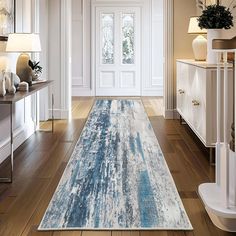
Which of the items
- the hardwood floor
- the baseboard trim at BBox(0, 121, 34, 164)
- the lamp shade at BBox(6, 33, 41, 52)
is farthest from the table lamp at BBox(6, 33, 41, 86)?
the hardwood floor

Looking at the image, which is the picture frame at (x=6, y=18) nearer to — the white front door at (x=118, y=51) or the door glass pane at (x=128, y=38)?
the white front door at (x=118, y=51)

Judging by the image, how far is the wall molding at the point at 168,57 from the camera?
6980 millimetres

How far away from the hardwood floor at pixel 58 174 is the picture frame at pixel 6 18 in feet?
3.99

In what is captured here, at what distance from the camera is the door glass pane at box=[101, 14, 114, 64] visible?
36.7ft

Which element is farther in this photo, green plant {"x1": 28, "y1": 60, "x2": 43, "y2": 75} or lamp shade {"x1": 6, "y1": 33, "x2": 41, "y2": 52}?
green plant {"x1": 28, "y1": 60, "x2": 43, "y2": 75}

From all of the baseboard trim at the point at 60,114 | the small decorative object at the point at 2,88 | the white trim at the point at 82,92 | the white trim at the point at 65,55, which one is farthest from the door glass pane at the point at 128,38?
the small decorative object at the point at 2,88

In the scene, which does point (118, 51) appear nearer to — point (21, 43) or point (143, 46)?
point (143, 46)

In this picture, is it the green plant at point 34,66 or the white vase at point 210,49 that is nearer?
the white vase at point 210,49

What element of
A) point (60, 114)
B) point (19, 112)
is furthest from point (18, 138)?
point (60, 114)

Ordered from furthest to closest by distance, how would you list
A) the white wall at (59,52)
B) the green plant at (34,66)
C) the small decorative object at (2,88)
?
the white wall at (59,52)
the green plant at (34,66)
the small decorative object at (2,88)

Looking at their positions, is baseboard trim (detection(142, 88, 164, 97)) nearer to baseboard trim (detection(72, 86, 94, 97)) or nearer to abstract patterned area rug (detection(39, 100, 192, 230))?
baseboard trim (detection(72, 86, 94, 97))

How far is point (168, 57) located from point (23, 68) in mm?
2986

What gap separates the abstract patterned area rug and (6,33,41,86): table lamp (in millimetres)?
961

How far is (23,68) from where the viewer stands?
15.5ft
